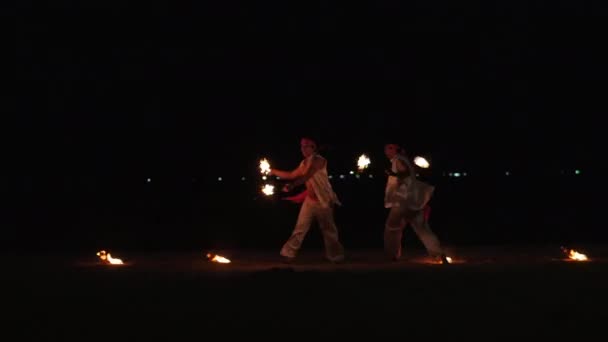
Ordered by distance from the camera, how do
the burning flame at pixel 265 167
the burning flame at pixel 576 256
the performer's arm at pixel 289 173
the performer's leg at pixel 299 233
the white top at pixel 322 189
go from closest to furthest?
the burning flame at pixel 576 256 < the performer's leg at pixel 299 233 < the white top at pixel 322 189 < the burning flame at pixel 265 167 < the performer's arm at pixel 289 173

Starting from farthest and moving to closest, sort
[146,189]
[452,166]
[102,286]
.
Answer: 1. [452,166]
2. [146,189]
3. [102,286]

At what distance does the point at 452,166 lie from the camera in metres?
80.0

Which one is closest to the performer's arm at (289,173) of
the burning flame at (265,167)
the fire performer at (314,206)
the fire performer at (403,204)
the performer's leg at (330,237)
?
the fire performer at (314,206)

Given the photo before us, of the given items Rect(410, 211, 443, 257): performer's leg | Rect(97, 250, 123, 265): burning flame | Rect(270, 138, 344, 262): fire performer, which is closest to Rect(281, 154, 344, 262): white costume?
Rect(270, 138, 344, 262): fire performer

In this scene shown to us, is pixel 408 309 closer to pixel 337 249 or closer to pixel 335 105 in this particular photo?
pixel 337 249

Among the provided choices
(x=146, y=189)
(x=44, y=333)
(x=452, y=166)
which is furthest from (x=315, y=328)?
(x=452, y=166)

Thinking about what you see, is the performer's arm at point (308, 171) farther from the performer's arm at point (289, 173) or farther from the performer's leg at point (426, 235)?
the performer's leg at point (426, 235)

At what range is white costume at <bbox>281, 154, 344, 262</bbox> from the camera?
21.5m

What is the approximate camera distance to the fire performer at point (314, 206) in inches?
848

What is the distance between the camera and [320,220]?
71.5 ft

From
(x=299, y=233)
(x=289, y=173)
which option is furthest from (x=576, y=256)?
(x=289, y=173)

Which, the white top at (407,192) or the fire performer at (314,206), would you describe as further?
the white top at (407,192)

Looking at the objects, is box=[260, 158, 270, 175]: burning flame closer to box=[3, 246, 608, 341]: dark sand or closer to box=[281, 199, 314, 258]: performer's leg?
box=[281, 199, 314, 258]: performer's leg

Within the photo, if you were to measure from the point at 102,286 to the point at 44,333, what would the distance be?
4597mm
